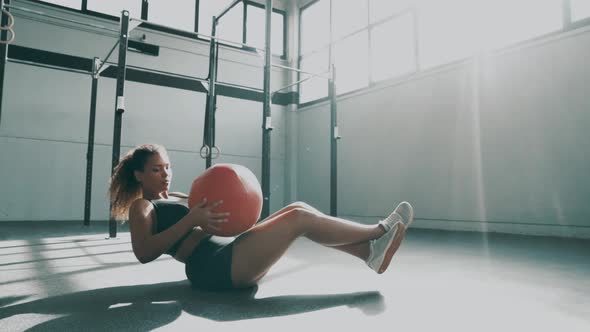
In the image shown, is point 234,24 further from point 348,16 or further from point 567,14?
point 567,14

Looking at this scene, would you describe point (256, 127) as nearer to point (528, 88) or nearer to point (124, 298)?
point (528, 88)

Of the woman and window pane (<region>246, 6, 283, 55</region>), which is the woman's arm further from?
window pane (<region>246, 6, 283, 55</region>)

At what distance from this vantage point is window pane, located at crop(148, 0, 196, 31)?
21.9ft

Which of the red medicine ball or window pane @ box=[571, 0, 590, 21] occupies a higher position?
window pane @ box=[571, 0, 590, 21]

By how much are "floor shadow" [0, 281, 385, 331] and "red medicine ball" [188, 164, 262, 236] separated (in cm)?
28

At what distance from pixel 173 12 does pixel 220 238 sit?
613 centimetres

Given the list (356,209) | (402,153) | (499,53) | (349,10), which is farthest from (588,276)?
(349,10)

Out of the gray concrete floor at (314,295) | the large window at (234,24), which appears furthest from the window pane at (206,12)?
the gray concrete floor at (314,295)

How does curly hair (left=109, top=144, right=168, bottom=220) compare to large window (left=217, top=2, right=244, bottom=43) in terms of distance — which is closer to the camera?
curly hair (left=109, top=144, right=168, bottom=220)

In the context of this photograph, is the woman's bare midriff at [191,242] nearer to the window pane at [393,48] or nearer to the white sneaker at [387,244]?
the white sneaker at [387,244]

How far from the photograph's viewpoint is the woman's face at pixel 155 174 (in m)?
1.85

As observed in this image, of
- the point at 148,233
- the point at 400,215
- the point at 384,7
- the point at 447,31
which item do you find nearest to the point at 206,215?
the point at 148,233

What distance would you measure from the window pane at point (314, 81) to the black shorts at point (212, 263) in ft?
19.1

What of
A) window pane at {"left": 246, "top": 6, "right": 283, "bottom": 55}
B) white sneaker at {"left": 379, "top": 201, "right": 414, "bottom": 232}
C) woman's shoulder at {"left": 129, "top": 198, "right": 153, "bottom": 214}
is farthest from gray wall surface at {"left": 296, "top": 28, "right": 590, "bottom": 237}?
woman's shoulder at {"left": 129, "top": 198, "right": 153, "bottom": 214}
